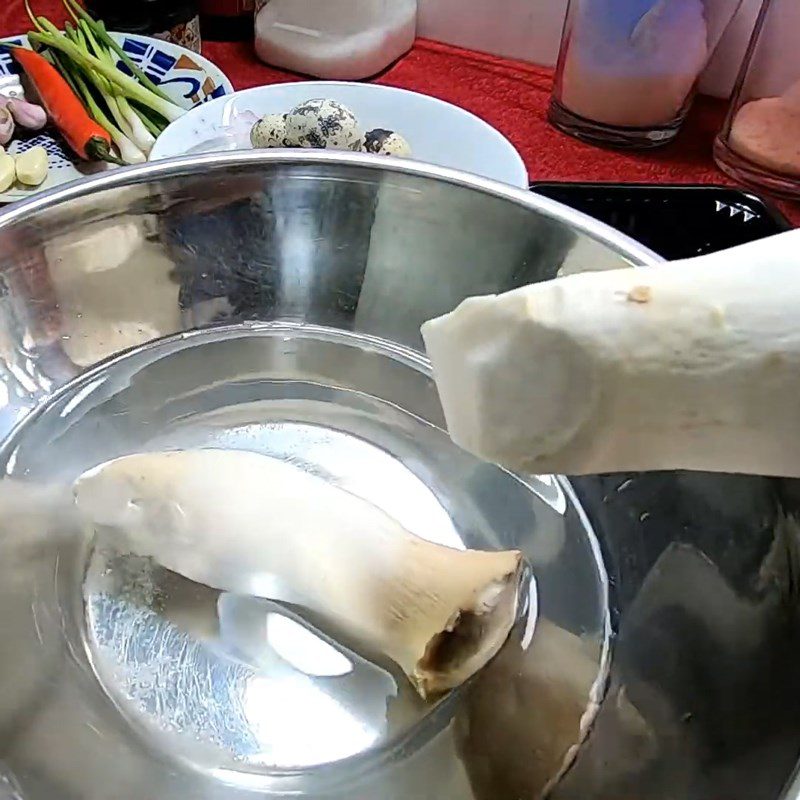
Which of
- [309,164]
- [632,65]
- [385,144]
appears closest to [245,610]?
[309,164]

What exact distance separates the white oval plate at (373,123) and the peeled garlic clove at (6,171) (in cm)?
11

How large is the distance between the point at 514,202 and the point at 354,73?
17.2 inches

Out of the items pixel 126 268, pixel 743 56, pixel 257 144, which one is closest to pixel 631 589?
pixel 126 268

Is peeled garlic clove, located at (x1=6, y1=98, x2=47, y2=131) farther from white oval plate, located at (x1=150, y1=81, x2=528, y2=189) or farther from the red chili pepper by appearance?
white oval plate, located at (x1=150, y1=81, x2=528, y2=189)

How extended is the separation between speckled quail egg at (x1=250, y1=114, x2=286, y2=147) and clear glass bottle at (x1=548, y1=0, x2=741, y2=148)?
243 millimetres

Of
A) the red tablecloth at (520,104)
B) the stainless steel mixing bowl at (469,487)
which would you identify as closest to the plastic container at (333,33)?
the red tablecloth at (520,104)

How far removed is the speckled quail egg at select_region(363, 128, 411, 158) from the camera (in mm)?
704

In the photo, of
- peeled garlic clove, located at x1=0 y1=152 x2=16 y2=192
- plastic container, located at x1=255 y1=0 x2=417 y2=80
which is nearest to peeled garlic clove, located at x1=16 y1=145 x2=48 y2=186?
peeled garlic clove, located at x1=0 y1=152 x2=16 y2=192

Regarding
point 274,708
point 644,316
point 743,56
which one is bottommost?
point 274,708

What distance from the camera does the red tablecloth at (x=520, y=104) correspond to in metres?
0.80

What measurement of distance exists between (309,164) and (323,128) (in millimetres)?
189

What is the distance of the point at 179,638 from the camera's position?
451 millimetres

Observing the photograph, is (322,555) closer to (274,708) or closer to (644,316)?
(274,708)

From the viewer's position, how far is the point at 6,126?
31.8 inches
